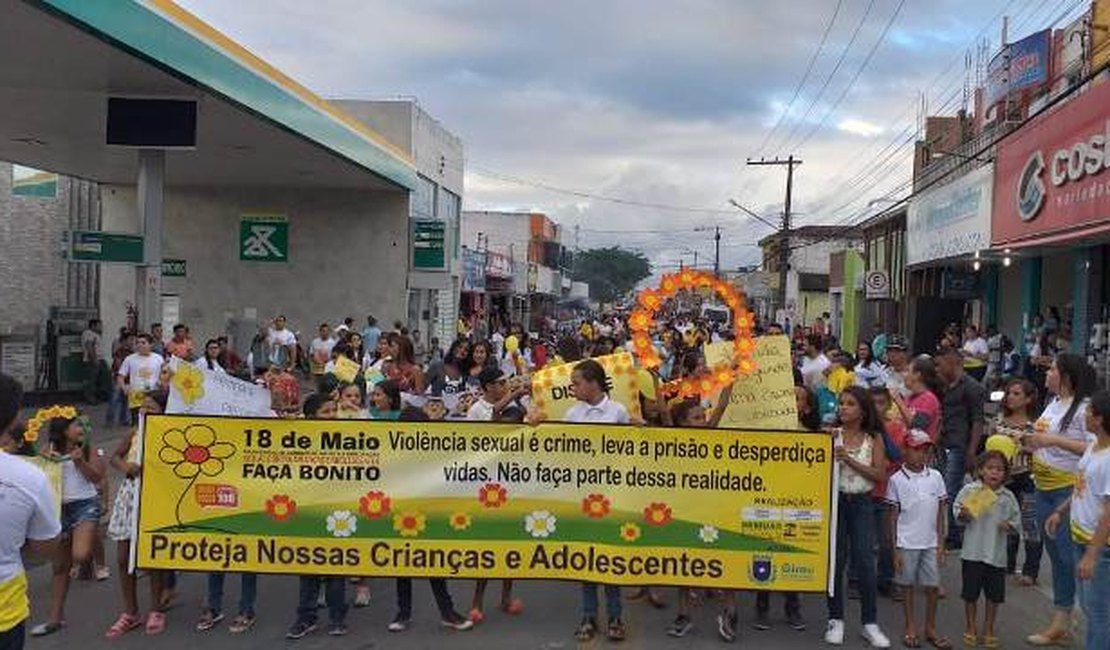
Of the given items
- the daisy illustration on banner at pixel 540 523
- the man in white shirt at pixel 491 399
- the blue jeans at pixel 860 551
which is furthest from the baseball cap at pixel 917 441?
the man in white shirt at pixel 491 399

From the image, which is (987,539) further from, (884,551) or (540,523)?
(540,523)

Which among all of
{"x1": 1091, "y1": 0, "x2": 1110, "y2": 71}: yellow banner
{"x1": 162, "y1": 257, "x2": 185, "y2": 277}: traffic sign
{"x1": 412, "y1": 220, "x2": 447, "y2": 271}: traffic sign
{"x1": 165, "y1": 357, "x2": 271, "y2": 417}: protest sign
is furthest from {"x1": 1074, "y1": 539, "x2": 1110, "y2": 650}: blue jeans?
{"x1": 162, "y1": 257, "x2": 185, "y2": 277}: traffic sign

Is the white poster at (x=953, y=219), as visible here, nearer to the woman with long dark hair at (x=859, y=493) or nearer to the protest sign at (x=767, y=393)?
the protest sign at (x=767, y=393)

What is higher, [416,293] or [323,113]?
[323,113]

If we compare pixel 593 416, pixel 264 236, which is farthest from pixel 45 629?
pixel 264 236

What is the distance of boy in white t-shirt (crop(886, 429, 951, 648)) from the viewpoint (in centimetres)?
637

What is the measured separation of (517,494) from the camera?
6.34 metres

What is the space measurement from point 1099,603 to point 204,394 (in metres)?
5.37

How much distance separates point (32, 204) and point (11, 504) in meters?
24.9

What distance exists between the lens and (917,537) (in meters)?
6.45

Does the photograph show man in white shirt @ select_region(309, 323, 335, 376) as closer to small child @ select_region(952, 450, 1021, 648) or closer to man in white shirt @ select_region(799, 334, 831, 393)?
man in white shirt @ select_region(799, 334, 831, 393)

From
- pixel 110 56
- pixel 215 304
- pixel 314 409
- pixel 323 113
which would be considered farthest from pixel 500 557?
pixel 215 304

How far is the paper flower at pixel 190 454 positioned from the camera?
6.31 meters

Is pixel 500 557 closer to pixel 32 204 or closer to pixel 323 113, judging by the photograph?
pixel 323 113
